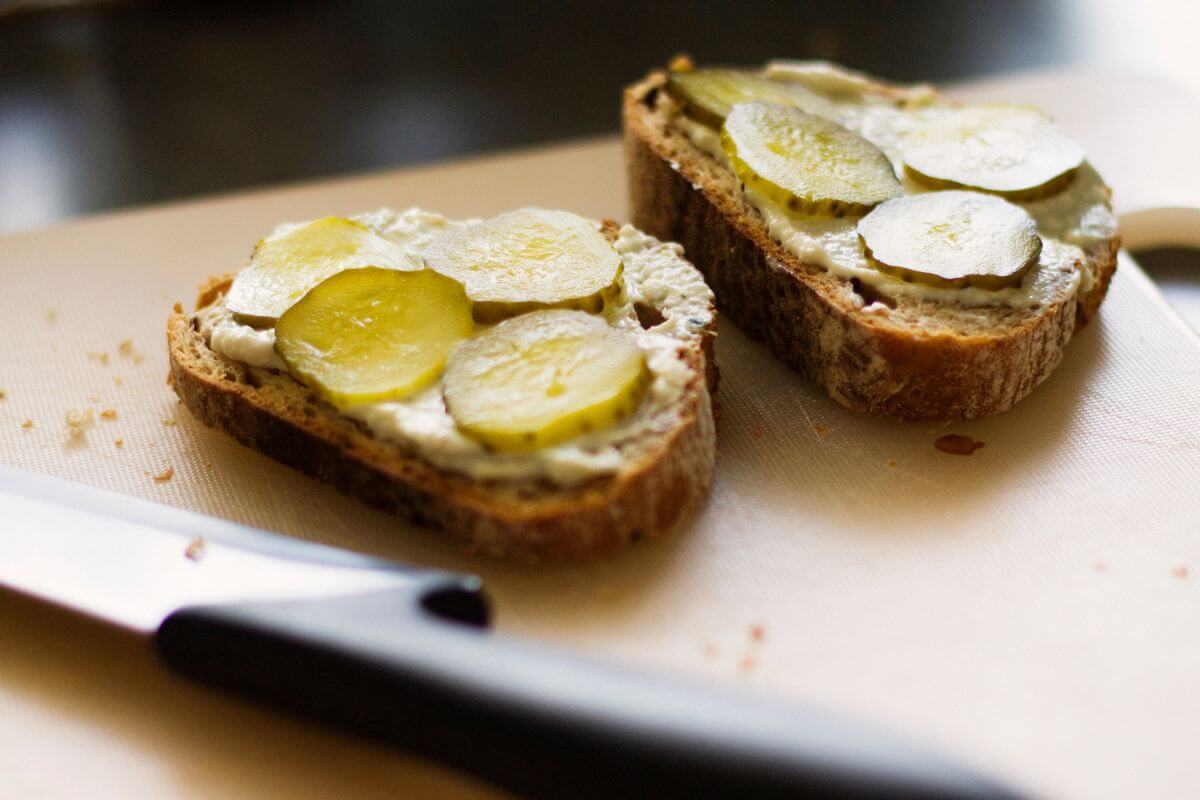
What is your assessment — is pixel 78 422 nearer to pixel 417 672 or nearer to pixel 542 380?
pixel 542 380

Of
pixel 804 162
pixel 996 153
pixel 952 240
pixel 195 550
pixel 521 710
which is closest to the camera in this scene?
pixel 521 710

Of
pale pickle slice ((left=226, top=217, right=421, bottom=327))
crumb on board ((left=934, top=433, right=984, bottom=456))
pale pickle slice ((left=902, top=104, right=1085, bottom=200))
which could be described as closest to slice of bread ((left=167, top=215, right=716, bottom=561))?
pale pickle slice ((left=226, top=217, right=421, bottom=327))

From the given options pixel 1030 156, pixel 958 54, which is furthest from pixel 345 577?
pixel 958 54

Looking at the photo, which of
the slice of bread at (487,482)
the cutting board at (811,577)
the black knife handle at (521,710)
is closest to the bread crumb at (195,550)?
the black knife handle at (521,710)

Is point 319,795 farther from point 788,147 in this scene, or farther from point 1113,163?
point 1113,163

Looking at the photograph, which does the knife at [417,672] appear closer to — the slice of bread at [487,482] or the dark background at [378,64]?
the slice of bread at [487,482]

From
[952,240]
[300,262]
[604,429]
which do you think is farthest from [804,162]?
[300,262]
